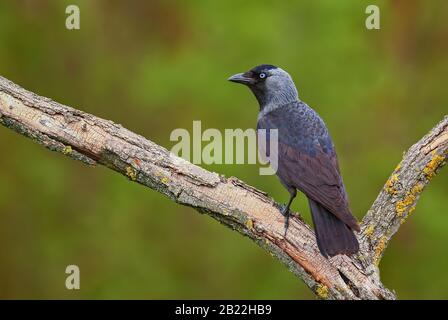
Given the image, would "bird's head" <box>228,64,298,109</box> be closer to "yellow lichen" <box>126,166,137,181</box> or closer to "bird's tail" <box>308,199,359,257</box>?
"bird's tail" <box>308,199,359,257</box>

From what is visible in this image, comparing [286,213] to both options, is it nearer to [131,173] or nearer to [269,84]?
[131,173]

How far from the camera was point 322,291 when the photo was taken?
4.82m

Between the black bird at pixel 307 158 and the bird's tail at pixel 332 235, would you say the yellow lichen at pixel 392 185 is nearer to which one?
the black bird at pixel 307 158

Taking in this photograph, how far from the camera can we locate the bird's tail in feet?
16.0

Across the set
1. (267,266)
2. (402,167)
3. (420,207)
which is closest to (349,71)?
(420,207)

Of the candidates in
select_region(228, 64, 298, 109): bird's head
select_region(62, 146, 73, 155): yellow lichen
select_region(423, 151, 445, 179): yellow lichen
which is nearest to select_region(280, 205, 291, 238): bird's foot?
select_region(423, 151, 445, 179): yellow lichen

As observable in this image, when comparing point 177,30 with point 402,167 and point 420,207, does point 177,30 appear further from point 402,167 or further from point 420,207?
point 402,167

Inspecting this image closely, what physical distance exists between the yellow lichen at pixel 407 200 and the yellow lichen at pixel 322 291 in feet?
2.68

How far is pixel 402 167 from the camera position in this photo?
5.23m

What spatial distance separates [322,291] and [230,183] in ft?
3.10

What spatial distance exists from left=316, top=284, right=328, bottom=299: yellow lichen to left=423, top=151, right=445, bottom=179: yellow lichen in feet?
3.60

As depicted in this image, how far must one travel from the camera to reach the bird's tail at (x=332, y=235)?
4871 millimetres

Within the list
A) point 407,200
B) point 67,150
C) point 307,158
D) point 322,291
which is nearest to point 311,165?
point 307,158

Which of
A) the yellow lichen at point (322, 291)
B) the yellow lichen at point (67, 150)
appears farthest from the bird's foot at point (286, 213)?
the yellow lichen at point (67, 150)
